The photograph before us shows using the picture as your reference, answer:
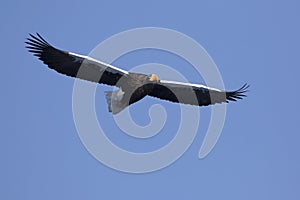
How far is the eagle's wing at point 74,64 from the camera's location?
14.2 metres

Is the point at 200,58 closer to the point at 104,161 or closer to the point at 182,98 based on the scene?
the point at 182,98

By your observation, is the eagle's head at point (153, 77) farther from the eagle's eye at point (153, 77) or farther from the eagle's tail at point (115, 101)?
the eagle's tail at point (115, 101)

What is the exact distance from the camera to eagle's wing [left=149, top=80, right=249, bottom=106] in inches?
599

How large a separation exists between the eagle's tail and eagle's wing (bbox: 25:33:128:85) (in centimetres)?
26

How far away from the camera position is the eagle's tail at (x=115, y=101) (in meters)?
14.6

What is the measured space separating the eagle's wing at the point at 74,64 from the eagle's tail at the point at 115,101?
10.3 inches

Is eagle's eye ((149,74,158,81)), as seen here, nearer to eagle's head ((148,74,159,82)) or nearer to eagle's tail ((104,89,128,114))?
eagle's head ((148,74,159,82))

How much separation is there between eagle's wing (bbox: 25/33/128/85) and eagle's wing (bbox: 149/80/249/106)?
1054mm

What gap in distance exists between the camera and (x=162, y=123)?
14.7m

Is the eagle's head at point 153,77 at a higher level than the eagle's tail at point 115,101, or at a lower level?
higher

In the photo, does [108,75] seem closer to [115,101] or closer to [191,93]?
[115,101]

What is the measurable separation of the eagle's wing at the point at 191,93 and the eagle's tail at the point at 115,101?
2.65 ft

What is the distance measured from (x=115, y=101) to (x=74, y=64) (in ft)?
3.56

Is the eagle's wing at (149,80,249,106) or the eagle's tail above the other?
the eagle's wing at (149,80,249,106)
